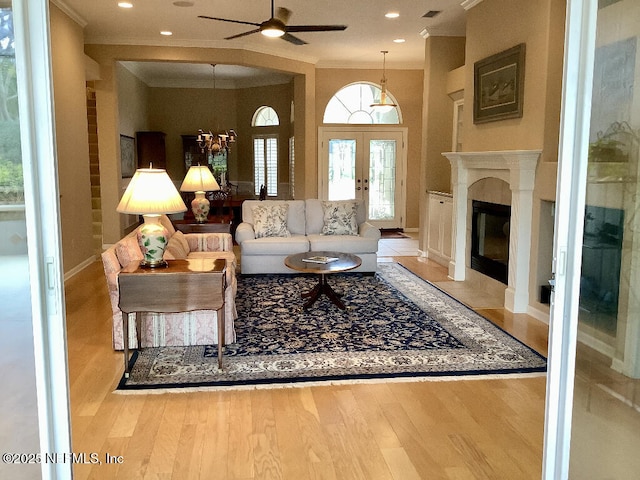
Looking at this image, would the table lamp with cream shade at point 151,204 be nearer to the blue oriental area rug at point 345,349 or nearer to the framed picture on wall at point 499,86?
the blue oriental area rug at point 345,349

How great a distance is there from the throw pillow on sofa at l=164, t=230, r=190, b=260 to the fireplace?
3.13 meters

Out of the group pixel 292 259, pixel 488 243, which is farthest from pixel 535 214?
pixel 292 259

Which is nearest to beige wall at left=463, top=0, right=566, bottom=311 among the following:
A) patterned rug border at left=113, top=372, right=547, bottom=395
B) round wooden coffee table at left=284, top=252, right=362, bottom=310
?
patterned rug border at left=113, top=372, right=547, bottom=395

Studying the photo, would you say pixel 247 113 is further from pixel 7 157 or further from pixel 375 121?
pixel 7 157

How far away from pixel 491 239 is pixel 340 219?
6.16ft

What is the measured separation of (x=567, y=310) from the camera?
183cm

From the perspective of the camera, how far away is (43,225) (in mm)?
1677

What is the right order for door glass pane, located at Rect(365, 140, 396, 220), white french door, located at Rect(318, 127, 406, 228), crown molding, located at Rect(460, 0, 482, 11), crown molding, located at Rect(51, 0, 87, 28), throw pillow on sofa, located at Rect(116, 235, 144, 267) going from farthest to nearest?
door glass pane, located at Rect(365, 140, 396, 220) → white french door, located at Rect(318, 127, 406, 228) → crown molding, located at Rect(51, 0, 87, 28) → crown molding, located at Rect(460, 0, 482, 11) → throw pillow on sofa, located at Rect(116, 235, 144, 267)

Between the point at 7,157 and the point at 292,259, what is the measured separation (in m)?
3.64

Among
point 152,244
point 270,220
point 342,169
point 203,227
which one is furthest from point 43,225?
point 342,169

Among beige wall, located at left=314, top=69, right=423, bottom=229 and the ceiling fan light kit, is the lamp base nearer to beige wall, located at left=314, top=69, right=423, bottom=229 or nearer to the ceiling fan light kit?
the ceiling fan light kit

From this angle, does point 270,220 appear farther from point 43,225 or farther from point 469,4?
point 43,225

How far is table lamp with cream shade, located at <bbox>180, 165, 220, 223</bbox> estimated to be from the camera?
6285mm

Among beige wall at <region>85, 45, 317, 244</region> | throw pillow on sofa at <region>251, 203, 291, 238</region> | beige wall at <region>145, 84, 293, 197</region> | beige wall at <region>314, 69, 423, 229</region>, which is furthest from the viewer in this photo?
beige wall at <region>145, 84, 293, 197</region>
